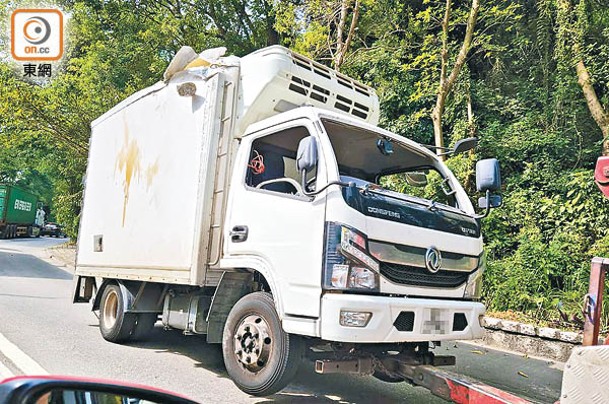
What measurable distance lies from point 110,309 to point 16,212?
35517 millimetres

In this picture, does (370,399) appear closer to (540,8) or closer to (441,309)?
(441,309)

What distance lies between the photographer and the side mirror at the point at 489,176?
459 cm

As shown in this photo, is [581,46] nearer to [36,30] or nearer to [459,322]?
[459,322]

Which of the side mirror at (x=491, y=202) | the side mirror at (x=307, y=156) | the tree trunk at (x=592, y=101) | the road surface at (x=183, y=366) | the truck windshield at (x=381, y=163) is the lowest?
the road surface at (x=183, y=366)

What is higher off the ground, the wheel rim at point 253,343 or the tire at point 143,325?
the wheel rim at point 253,343

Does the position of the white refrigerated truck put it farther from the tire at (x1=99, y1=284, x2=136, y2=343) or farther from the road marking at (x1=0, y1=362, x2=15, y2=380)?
the road marking at (x1=0, y1=362, x2=15, y2=380)

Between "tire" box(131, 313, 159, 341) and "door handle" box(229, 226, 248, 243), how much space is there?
247cm

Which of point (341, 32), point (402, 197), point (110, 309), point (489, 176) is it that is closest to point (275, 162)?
point (402, 197)

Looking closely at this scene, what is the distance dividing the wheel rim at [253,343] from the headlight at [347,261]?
0.80 metres

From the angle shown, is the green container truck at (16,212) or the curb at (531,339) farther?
the green container truck at (16,212)

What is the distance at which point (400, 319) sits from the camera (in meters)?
3.88

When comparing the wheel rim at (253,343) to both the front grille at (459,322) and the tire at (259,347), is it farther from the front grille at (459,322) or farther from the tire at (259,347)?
the front grille at (459,322)

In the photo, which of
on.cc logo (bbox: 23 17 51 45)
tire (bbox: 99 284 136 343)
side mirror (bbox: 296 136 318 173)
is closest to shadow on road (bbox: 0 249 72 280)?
on.cc logo (bbox: 23 17 51 45)

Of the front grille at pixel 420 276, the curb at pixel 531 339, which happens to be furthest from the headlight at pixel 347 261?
the curb at pixel 531 339
